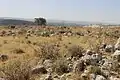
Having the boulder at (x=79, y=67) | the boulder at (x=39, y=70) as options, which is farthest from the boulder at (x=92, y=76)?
the boulder at (x=39, y=70)

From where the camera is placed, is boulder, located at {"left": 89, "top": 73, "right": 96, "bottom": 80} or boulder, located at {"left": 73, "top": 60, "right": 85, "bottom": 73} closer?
boulder, located at {"left": 89, "top": 73, "right": 96, "bottom": 80}

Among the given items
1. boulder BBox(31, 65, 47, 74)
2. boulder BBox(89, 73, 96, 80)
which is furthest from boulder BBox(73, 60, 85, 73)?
boulder BBox(89, 73, 96, 80)

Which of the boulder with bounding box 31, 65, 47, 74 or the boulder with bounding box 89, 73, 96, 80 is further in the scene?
the boulder with bounding box 31, 65, 47, 74

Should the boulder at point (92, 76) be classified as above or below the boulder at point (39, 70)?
above

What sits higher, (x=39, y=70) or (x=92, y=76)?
(x=92, y=76)

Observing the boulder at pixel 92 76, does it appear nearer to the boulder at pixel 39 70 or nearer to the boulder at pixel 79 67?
the boulder at pixel 79 67

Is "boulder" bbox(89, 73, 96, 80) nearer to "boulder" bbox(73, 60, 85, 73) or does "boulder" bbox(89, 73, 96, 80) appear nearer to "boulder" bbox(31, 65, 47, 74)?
"boulder" bbox(73, 60, 85, 73)

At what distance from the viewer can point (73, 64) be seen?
11.9 m

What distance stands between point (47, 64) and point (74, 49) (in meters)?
2.34

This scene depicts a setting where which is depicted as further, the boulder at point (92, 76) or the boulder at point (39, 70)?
the boulder at point (39, 70)

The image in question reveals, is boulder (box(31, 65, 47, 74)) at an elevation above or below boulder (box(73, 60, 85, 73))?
below

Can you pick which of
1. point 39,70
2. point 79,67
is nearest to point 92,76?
point 79,67

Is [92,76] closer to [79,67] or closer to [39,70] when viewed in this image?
[79,67]

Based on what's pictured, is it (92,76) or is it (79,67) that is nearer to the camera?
(92,76)
